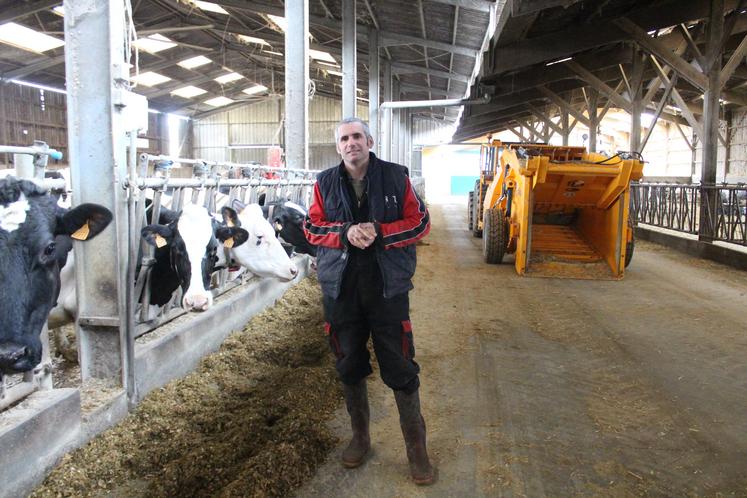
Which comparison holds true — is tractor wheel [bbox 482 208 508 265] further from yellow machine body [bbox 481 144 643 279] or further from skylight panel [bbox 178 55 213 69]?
skylight panel [bbox 178 55 213 69]

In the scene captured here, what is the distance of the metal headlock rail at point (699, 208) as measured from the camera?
33.1 ft

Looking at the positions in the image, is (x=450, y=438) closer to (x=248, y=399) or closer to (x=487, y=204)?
(x=248, y=399)

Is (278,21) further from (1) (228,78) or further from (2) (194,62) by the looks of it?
(1) (228,78)

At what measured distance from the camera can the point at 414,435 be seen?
112 inches

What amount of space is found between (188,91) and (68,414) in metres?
30.9

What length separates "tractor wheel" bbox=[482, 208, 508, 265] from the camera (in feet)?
30.6

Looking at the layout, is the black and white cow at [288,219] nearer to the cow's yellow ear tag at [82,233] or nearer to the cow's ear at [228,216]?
the cow's ear at [228,216]

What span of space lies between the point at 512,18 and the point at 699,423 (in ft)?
25.4

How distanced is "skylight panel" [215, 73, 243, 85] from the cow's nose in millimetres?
28079

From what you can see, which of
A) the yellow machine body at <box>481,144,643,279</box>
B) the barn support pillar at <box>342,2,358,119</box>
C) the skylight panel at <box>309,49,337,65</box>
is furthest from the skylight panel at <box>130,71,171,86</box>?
the yellow machine body at <box>481,144,643,279</box>

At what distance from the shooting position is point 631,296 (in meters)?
7.20

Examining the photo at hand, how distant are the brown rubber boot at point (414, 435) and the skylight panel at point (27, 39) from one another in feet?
66.0

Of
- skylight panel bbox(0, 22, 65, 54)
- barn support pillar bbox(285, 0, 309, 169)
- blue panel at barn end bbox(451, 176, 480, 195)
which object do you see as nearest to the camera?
barn support pillar bbox(285, 0, 309, 169)

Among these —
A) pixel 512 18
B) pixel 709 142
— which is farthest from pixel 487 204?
pixel 709 142
